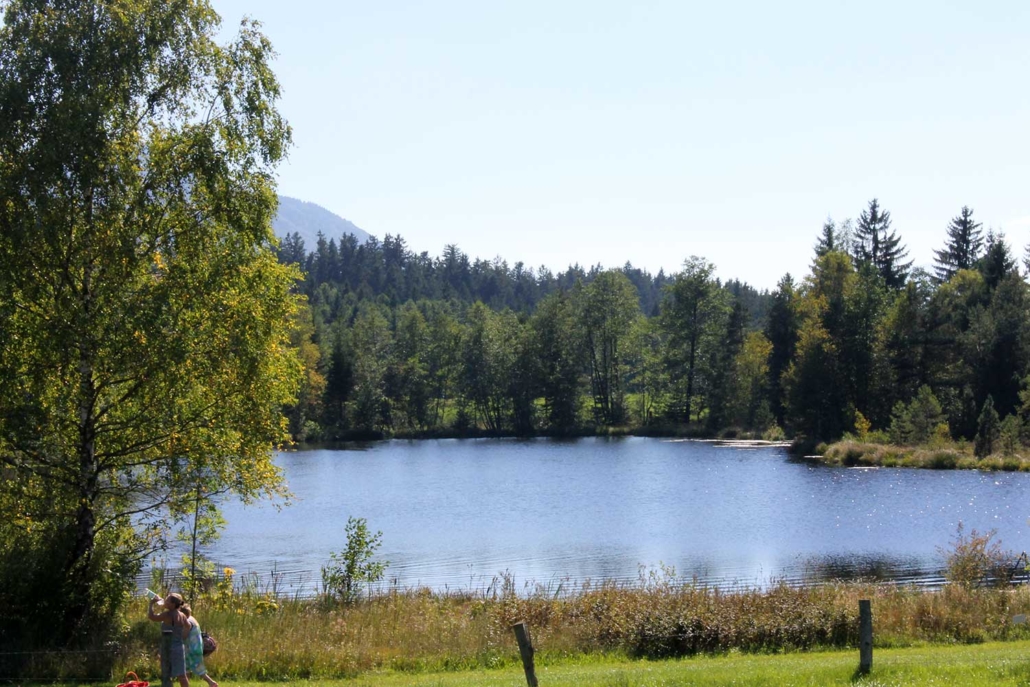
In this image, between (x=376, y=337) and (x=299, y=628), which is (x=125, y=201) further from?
(x=376, y=337)

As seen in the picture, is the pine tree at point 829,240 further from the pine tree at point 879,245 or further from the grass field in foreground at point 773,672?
the grass field in foreground at point 773,672

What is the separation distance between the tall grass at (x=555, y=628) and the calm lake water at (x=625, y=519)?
6.16 m

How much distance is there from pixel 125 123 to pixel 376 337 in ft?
326

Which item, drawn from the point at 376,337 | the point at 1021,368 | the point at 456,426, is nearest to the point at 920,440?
the point at 1021,368

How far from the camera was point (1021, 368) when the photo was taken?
2709 inches

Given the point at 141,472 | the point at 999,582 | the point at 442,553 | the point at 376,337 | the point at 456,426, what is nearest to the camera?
the point at 141,472

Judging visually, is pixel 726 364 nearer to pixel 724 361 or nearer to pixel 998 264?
pixel 724 361

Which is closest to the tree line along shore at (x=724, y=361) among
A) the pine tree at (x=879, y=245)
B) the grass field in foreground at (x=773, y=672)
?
the pine tree at (x=879, y=245)

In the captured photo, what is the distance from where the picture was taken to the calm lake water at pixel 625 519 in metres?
30.3

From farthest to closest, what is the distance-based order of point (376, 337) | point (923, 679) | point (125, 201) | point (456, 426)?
1. point (376, 337)
2. point (456, 426)
3. point (125, 201)
4. point (923, 679)

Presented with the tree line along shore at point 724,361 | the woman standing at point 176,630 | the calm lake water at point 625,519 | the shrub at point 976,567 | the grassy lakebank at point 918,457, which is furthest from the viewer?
the tree line along shore at point 724,361

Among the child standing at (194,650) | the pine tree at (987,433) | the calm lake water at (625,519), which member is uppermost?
the pine tree at (987,433)

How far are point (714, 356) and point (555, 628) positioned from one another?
83.0 meters

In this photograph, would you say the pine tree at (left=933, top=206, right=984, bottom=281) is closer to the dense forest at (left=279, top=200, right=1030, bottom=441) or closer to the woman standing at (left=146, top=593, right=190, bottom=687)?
the dense forest at (left=279, top=200, right=1030, bottom=441)
